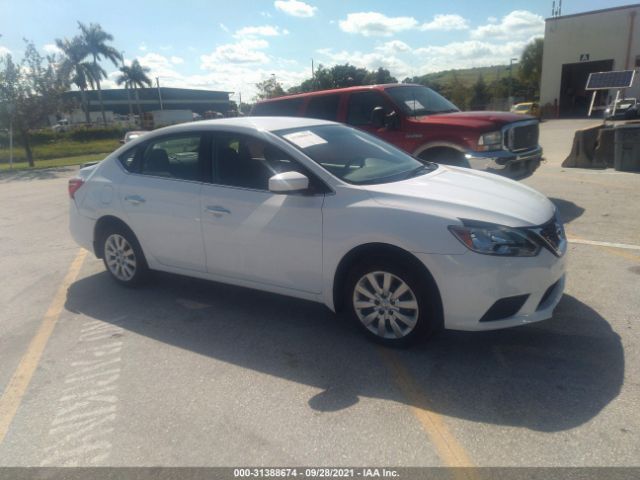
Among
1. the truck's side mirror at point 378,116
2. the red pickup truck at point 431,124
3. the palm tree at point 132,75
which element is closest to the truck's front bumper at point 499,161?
the red pickup truck at point 431,124

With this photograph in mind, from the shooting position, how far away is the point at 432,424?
2.92 metres

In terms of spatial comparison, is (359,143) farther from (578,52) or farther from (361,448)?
(578,52)

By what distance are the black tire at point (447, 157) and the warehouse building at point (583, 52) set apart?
32575 millimetres

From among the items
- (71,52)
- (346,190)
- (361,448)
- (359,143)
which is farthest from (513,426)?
(71,52)

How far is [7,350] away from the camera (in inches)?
162

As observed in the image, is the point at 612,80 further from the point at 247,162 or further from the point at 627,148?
the point at 247,162

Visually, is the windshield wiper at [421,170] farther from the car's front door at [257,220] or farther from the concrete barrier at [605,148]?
the concrete barrier at [605,148]

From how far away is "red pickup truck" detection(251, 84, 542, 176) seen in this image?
7027 mm

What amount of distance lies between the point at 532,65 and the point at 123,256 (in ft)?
227

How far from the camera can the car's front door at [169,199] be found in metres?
4.54

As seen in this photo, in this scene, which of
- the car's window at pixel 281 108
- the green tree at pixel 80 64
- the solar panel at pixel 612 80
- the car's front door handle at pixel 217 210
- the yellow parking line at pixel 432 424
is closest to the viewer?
the yellow parking line at pixel 432 424

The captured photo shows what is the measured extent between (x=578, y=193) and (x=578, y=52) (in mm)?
37002

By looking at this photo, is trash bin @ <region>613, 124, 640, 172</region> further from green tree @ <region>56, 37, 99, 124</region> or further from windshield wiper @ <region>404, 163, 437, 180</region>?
green tree @ <region>56, 37, 99, 124</region>

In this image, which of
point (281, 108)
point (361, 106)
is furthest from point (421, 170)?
point (281, 108)
